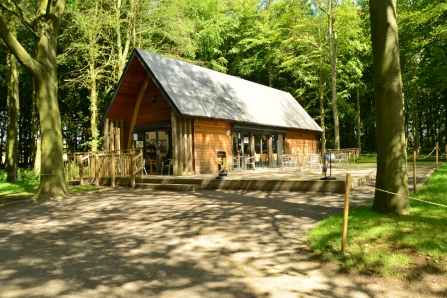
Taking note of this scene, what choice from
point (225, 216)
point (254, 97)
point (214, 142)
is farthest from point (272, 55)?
point (225, 216)

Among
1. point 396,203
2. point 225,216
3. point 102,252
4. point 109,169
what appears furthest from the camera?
point 109,169

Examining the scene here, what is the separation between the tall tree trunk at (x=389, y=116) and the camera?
18.5 feet

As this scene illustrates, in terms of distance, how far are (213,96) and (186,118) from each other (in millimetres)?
3060

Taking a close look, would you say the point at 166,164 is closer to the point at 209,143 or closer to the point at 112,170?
the point at 209,143

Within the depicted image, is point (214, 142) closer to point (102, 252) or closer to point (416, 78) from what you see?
point (102, 252)

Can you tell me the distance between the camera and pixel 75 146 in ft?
105

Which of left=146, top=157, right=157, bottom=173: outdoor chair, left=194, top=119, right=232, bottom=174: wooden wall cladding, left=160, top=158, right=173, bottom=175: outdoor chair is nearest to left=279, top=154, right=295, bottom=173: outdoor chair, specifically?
left=194, top=119, right=232, bottom=174: wooden wall cladding

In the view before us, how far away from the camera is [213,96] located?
58.0 ft

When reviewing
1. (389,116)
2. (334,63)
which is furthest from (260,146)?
(389,116)

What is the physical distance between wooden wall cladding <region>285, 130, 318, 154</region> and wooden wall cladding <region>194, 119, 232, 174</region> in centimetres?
664

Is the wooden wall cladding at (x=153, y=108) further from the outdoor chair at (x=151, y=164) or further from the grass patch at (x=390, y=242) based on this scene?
the grass patch at (x=390, y=242)

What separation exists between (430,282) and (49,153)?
34.5 feet

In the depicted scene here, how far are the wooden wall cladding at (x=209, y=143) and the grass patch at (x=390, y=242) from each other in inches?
412

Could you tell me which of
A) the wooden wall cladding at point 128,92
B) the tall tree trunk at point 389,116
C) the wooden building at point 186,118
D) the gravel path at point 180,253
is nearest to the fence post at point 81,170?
the wooden building at point 186,118
